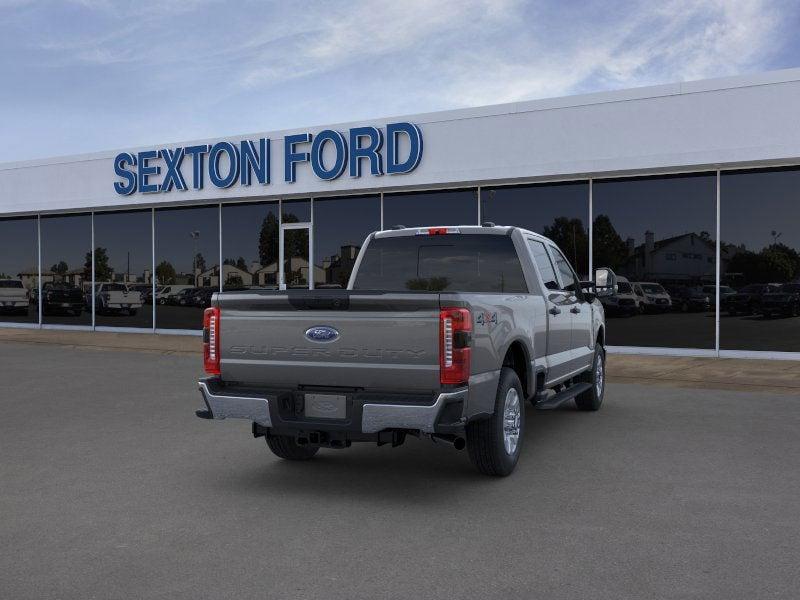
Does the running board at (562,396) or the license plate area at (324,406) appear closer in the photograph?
the license plate area at (324,406)

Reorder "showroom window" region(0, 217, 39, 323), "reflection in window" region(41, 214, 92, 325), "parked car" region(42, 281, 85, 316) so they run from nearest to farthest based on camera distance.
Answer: "reflection in window" region(41, 214, 92, 325)
"parked car" region(42, 281, 85, 316)
"showroom window" region(0, 217, 39, 323)

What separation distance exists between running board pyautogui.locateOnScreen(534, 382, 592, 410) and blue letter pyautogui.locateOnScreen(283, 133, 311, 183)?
37.5ft

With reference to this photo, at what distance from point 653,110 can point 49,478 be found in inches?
487

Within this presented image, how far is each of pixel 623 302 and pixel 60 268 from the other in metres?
16.9

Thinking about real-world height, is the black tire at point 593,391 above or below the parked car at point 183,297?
below

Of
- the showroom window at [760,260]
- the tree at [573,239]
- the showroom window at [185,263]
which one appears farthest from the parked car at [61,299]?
the showroom window at [760,260]

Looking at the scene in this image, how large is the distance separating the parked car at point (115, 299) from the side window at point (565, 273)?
1632 cm

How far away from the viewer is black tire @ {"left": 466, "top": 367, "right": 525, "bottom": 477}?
→ 19.2ft

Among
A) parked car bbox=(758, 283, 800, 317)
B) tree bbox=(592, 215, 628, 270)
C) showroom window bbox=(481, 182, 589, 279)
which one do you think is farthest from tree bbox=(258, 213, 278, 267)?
parked car bbox=(758, 283, 800, 317)

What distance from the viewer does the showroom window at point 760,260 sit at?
47.5 ft

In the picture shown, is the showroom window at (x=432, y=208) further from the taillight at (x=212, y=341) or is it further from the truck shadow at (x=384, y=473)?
the taillight at (x=212, y=341)

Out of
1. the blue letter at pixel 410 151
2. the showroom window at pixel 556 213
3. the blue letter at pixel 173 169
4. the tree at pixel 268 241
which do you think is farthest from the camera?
the blue letter at pixel 173 169

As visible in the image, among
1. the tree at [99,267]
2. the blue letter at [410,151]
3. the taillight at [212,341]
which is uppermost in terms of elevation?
the blue letter at [410,151]

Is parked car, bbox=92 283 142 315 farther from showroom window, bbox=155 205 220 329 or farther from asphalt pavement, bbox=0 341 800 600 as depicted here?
asphalt pavement, bbox=0 341 800 600
